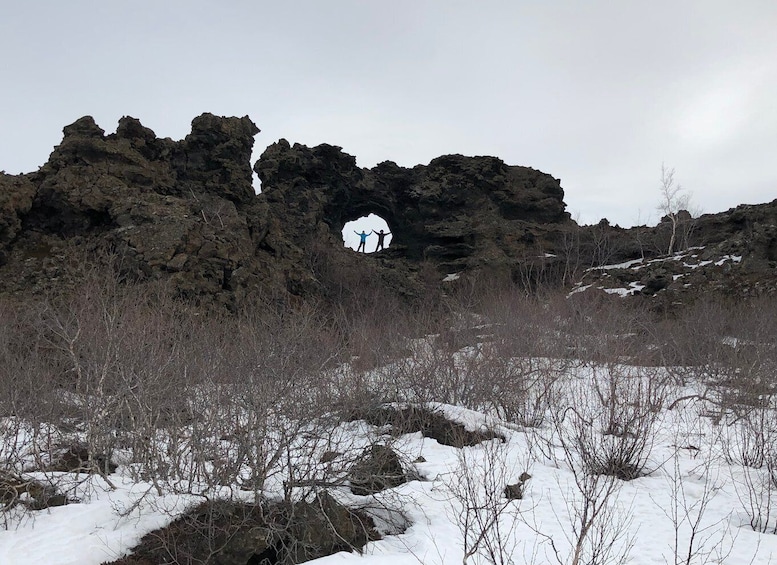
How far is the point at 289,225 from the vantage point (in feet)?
93.7

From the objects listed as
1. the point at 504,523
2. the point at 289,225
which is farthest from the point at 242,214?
the point at 504,523

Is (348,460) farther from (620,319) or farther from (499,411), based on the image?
(620,319)

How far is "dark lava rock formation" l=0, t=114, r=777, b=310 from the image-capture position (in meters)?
17.4

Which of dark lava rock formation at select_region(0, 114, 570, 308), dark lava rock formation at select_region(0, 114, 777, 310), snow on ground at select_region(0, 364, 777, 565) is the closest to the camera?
snow on ground at select_region(0, 364, 777, 565)

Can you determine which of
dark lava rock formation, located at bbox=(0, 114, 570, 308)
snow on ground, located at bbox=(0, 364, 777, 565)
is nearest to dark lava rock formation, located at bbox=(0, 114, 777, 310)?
dark lava rock formation, located at bbox=(0, 114, 570, 308)

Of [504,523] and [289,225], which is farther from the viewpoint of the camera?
[289,225]

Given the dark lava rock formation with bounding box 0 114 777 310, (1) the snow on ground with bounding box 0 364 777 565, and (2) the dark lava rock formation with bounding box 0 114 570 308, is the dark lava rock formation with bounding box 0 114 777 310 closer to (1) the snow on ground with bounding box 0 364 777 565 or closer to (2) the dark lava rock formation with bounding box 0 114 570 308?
(2) the dark lava rock formation with bounding box 0 114 570 308

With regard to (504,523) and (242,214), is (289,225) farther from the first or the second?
(504,523)

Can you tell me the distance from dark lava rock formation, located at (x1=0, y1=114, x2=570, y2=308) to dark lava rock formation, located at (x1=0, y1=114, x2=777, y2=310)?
0.07 m

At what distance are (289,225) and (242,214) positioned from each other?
6.76 m

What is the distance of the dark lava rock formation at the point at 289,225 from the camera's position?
57.1 ft

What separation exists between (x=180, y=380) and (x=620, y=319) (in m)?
16.1

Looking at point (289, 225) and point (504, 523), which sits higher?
point (289, 225)

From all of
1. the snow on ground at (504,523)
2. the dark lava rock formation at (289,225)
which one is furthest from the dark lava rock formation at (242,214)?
the snow on ground at (504,523)
